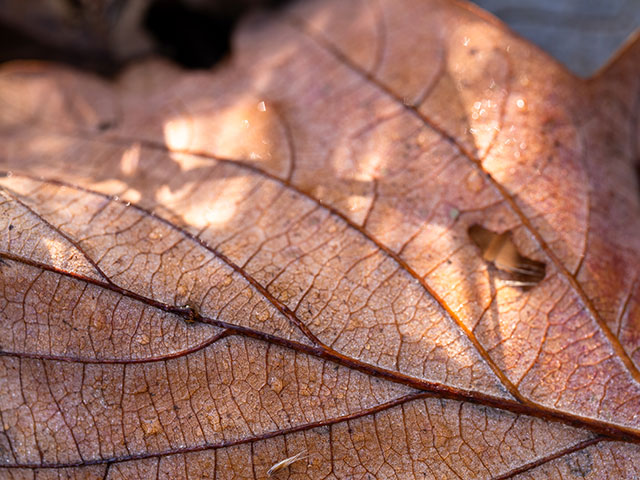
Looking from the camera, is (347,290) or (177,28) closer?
(347,290)

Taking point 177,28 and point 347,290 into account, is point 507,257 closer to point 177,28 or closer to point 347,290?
point 347,290

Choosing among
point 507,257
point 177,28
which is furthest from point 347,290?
point 177,28

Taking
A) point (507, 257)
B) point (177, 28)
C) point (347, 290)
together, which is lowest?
point (347, 290)

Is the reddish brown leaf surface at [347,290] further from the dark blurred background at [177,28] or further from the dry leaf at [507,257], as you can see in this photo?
the dark blurred background at [177,28]

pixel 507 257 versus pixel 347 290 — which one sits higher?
pixel 507 257

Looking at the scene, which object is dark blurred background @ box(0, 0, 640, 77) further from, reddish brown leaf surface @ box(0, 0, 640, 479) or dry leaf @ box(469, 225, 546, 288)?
dry leaf @ box(469, 225, 546, 288)

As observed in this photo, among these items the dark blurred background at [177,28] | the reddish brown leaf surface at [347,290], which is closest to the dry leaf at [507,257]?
the reddish brown leaf surface at [347,290]
